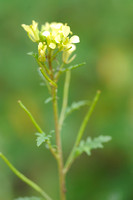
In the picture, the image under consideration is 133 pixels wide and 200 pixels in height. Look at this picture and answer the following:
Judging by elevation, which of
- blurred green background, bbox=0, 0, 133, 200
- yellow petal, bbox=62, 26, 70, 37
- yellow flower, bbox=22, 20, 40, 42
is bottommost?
blurred green background, bbox=0, 0, 133, 200

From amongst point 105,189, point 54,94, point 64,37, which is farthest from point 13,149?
point 64,37

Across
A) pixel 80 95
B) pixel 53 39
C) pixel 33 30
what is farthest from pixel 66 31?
pixel 80 95

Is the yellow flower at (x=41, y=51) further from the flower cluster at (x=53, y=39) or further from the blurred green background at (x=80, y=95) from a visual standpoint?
the blurred green background at (x=80, y=95)

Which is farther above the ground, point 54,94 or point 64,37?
point 64,37

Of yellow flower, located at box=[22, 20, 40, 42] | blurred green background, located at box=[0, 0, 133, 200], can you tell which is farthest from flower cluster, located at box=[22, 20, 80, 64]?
blurred green background, located at box=[0, 0, 133, 200]

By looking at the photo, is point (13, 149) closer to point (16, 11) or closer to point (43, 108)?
point (43, 108)

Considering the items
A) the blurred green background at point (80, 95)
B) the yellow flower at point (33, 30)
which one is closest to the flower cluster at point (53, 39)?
the yellow flower at point (33, 30)

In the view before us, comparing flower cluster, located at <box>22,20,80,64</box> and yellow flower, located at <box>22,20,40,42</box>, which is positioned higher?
yellow flower, located at <box>22,20,40,42</box>

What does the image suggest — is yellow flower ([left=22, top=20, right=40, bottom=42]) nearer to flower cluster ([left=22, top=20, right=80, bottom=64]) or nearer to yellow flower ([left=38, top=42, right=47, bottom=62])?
flower cluster ([left=22, top=20, right=80, bottom=64])
